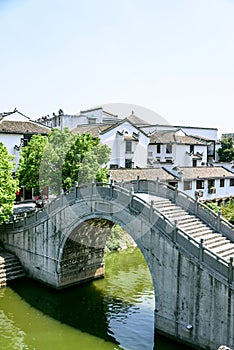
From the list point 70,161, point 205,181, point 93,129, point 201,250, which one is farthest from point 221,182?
point 201,250

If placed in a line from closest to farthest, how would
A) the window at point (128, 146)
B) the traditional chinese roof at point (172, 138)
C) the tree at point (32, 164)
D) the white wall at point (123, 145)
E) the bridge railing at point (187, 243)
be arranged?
the bridge railing at point (187, 243)
the tree at point (32, 164)
the white wall at point (123, 145)
the window at point (128, 146)
the traditional chinese roof at point (172, 138)

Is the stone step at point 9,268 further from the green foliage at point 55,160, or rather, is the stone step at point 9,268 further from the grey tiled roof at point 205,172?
the grey tiled roof at point 205,172

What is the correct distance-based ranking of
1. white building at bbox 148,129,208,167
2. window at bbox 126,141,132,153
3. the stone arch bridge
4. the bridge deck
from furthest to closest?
white building at bbox 148,129,208,167
window at bbox 126,141,132,153
the bridge deck
the stone arch bridge

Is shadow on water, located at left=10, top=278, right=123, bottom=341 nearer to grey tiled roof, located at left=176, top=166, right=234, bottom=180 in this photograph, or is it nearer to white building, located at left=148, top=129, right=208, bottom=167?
grey tiled roof, located at left=176, top=166, right=234, bottom=180

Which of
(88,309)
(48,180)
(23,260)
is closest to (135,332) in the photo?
(88,309)

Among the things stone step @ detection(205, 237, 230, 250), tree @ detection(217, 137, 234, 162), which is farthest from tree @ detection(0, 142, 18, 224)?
tree @ detection(217, 137, 234, 162)

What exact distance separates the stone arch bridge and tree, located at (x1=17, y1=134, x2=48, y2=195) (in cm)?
409

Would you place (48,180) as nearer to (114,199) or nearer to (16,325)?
(114,199)

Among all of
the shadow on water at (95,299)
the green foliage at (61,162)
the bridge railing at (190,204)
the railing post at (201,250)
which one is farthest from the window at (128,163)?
the railing post at (201,250)

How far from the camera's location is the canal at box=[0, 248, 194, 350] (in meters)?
17.0

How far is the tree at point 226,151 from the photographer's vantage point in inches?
2264

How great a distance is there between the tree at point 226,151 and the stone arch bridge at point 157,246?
123ft

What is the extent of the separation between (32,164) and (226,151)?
37.0 metres

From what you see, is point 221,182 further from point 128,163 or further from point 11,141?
point 11,141
